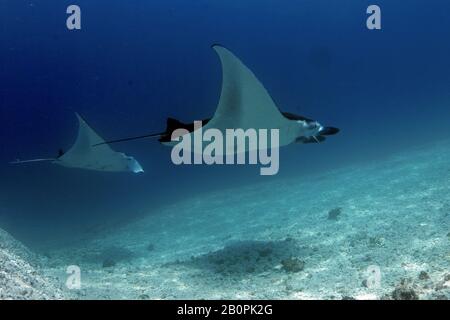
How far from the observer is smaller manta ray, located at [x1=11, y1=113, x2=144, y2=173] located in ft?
28.0

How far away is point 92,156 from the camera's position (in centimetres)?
903

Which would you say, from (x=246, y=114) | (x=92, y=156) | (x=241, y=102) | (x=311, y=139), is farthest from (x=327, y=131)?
(x=92, y=156)

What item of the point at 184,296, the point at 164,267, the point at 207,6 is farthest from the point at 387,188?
the point at 207,6

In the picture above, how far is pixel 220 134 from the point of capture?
19.5 ft

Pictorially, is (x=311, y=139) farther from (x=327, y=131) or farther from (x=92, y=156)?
(x=92, y=156)

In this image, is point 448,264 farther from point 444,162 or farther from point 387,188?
point 444,162

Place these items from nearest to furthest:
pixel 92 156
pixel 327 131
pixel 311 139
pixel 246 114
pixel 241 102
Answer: pixel 241 102
pixel 246 114
pixel 327 131
pixel 311 139
pixel 92 156

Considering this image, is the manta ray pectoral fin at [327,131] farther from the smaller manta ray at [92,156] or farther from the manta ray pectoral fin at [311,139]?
the smaller manta ray at [92,156]

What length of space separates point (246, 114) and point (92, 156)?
4.94 meters

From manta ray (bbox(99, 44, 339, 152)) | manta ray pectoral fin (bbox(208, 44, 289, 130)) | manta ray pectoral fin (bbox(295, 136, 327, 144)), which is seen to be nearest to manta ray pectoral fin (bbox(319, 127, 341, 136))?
manta ray (bbox(99, 44, 339, 152))

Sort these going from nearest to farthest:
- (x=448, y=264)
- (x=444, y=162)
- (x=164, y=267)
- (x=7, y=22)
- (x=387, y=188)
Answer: (x=448, y=264)
(x=164, y=267)
(x=387, y=188)
(x=444, y=162)
(x=7, y=22)

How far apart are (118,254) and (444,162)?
1290 cm

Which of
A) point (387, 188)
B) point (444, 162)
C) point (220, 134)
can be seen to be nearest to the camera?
point (220, 134)

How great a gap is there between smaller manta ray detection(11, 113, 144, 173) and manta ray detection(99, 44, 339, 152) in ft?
9.87
